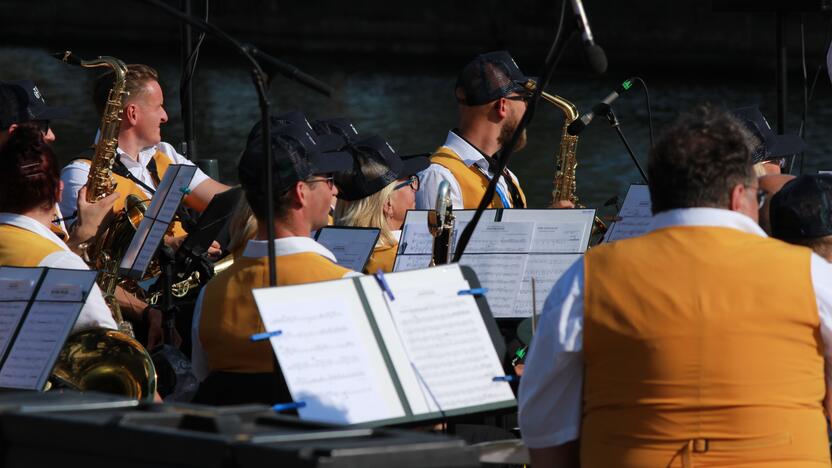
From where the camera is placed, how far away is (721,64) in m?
26.2

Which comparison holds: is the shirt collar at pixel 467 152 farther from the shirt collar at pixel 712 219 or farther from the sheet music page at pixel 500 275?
the shirt collar at pixel 712 219

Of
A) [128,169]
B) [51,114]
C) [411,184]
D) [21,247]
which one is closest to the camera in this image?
[21,247]

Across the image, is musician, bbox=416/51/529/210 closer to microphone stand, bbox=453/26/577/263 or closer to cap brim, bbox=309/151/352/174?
cap brim, bbox=309/151/352/174

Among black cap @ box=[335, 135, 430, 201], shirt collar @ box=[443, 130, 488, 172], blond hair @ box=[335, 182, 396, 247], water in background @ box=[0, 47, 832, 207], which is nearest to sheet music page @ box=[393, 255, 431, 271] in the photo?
blond hair @ box=[335, 182, 396, 247]

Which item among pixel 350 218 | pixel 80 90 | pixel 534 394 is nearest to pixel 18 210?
pixel 350 218

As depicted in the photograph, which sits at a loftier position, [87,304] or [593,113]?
[593,113]

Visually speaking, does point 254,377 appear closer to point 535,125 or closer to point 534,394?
point 534,394

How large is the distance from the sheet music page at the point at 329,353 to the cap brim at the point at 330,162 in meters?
0.70

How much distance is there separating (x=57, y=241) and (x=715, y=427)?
7.62 feet

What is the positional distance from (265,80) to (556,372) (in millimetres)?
1170

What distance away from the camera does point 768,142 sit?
18.8 ft

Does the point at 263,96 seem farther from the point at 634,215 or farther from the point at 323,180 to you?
the point at 634,215

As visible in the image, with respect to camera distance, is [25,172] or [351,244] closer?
[25,172]

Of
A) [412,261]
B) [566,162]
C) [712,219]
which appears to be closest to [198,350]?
[412,261]
